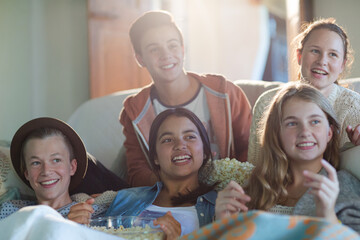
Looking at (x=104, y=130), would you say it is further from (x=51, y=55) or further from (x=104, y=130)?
(x=51, y=55)

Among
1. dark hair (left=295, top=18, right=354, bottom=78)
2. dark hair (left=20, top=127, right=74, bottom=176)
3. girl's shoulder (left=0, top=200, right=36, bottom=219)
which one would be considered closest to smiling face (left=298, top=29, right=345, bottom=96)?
dark hair (left=295, top=18, right=354, bottom=78)

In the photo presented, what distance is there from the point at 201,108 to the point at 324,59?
1.20ft

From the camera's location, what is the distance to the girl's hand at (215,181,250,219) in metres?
0.91

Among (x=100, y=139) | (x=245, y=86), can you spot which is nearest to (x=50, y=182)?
(x=100, y=139)

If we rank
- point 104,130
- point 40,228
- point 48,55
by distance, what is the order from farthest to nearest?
point 48,55 → point 104,130 → point 40,228

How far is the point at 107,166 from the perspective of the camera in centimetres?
154

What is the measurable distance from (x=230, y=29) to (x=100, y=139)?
1608 mm

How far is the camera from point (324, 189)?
0.84m

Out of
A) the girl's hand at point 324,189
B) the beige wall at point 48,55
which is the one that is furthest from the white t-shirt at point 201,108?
the beige wall at point 48,55

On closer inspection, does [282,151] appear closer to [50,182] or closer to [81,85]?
[50,182]

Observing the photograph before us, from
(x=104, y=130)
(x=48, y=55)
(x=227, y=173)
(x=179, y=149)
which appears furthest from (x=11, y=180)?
(x=48, y=55)

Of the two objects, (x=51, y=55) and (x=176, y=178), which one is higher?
(x=51, y=55)

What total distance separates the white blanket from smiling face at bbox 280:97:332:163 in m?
0.39

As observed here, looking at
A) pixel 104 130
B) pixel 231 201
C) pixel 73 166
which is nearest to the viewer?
pixel 231 201
